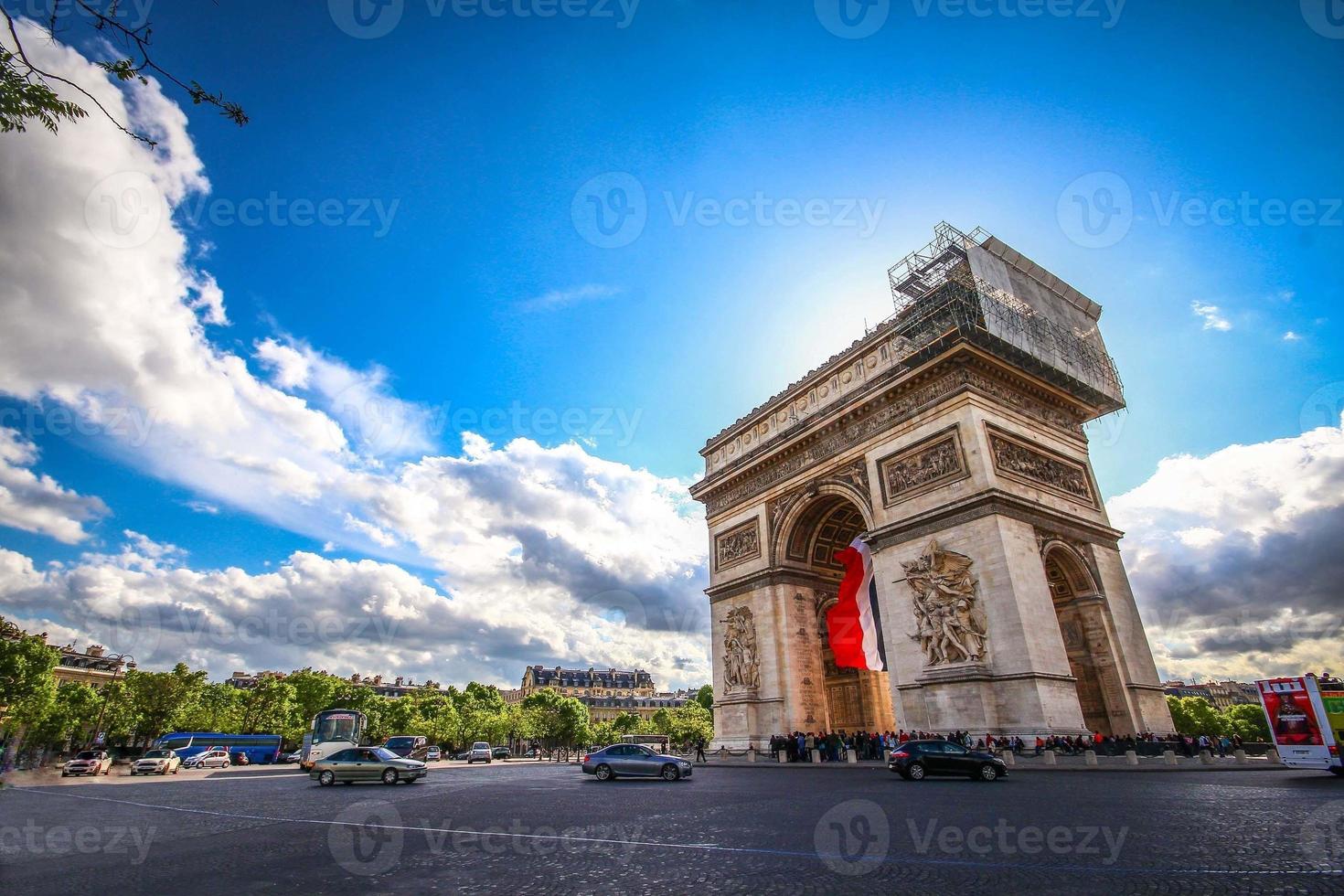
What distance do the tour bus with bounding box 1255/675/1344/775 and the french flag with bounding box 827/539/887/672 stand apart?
11.4 metres

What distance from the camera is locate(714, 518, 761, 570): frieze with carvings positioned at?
96.5 ft

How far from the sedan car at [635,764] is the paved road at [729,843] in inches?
231

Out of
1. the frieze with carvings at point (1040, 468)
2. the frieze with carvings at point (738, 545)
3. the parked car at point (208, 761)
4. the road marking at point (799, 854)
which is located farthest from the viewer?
the parked car at point (208, 761)

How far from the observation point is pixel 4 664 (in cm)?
3881

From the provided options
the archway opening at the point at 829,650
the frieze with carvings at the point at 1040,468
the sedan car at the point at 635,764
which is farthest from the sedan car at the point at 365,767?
the frieze with carvings at the point at 1040,468

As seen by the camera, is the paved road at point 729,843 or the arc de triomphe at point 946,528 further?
the arc de triomphe at point 946,528

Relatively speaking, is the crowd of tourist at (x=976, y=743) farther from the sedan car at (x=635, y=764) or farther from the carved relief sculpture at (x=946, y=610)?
the sedan car at (x=635, y=764)

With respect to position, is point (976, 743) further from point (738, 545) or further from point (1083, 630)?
point (738, 545)

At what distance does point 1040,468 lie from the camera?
74.4 feet

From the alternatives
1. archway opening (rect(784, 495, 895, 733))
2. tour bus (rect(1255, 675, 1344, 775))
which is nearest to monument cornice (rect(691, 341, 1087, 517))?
archway opening (rect(784, 495, 895, 733))

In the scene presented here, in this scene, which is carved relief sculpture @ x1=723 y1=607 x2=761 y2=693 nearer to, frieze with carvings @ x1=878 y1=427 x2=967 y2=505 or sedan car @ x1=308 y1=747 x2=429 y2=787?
frieze with carvings @ x1=878 y1=427 x2=967 y2=505

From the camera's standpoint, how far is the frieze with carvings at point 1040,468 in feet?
70.5

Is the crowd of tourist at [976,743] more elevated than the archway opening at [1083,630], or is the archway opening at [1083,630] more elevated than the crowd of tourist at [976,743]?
the archway opening at [1083,630]

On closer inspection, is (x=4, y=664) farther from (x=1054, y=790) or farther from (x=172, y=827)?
(x=1054, y=790)
